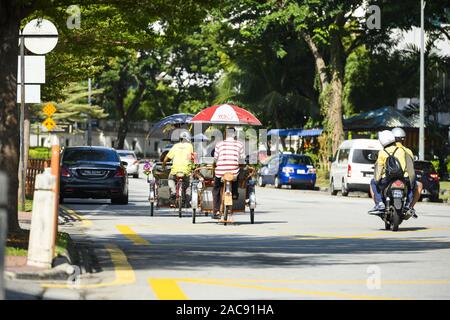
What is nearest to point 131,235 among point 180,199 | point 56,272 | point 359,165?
point 180,199

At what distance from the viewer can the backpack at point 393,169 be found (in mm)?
22547

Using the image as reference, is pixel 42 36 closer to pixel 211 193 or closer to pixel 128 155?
pixel 211 193

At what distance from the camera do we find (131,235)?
1930 cm

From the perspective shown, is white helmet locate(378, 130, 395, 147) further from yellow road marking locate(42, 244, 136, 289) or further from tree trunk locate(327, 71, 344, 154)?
tree trunk locate(327, 71, 344, 154)

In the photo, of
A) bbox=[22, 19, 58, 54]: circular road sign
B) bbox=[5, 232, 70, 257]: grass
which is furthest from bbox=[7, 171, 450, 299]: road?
bbox=[22, 19, 58, 54]: circular road sign

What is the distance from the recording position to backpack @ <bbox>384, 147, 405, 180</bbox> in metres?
22.5

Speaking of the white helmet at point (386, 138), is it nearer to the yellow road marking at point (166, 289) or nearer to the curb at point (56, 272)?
the curb at point (56, 272)

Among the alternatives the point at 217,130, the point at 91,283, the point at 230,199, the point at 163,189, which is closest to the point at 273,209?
the point at 163,189

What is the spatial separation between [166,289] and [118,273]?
154 cm

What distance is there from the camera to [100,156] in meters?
32.7

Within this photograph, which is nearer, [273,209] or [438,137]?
[273,209]

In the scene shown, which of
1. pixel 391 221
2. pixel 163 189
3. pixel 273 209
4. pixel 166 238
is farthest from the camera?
pixel 273 209

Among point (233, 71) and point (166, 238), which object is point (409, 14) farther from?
point (166, 238)
